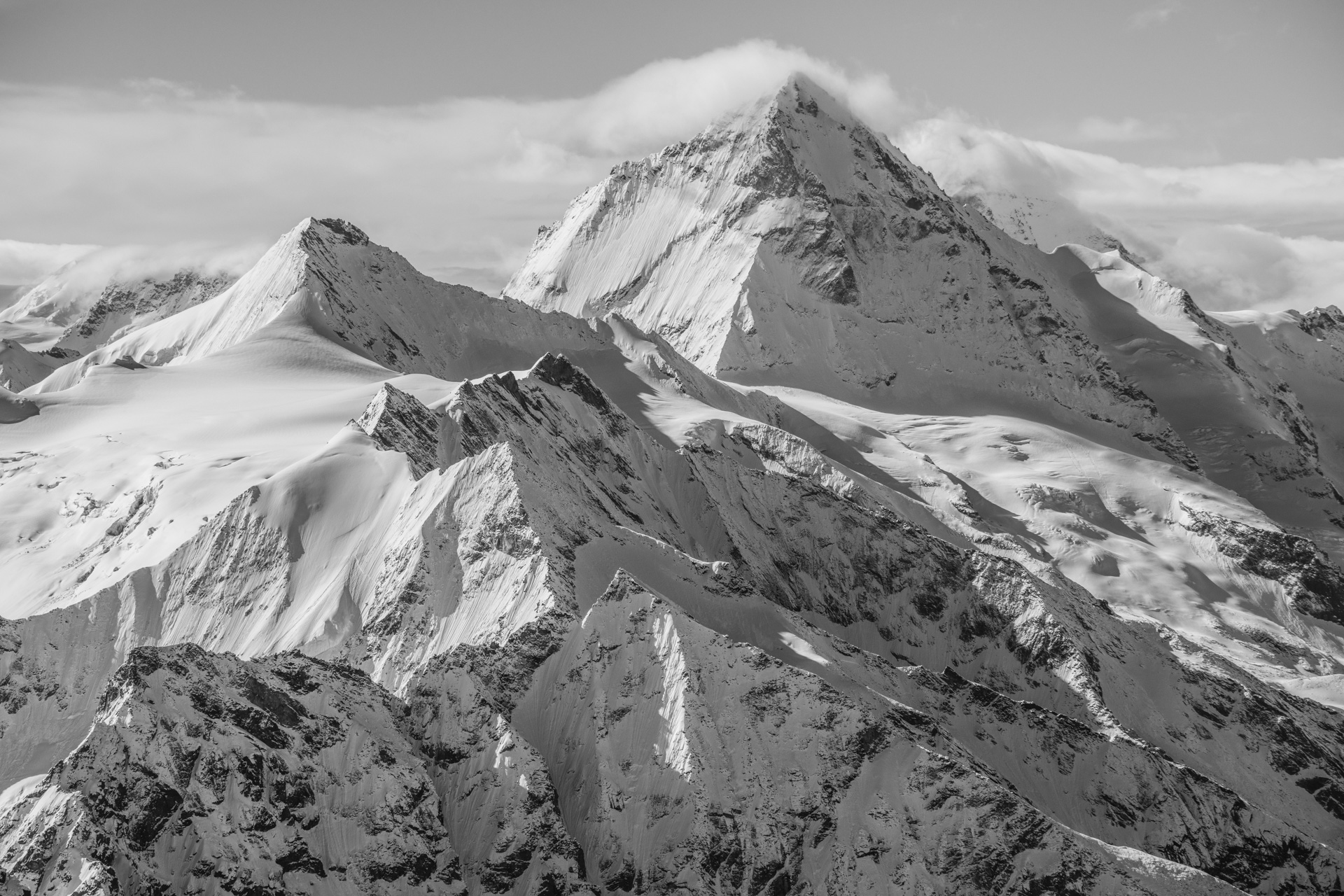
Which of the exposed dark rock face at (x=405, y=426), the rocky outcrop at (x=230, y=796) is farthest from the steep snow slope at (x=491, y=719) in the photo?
the exposed dark rock face at (x=405, y=426)

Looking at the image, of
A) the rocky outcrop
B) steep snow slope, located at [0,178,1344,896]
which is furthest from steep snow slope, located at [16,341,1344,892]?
the rocky outcrop

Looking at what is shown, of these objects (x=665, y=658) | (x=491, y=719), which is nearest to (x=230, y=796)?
(x=491, y=719)

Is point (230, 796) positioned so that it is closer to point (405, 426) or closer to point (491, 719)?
point (491, 719)

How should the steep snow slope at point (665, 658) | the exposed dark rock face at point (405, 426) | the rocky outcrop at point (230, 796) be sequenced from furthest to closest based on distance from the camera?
the exposed dark rock face at point (405, 426)
the steep snow slope at point (665, 658)
the rocky outcrop at point (230, 796)

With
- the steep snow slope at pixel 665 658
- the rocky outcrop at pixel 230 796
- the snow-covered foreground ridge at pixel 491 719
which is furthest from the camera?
the steep snow slope at pixel 665 658

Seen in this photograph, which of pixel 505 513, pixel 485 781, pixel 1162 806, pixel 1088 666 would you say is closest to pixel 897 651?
pixel 1088 666

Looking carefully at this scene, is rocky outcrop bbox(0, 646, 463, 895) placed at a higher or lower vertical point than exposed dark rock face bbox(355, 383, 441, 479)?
lower

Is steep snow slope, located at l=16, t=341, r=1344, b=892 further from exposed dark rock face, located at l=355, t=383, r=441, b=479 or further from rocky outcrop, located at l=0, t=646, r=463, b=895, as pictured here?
rocky outcrop, located at l=0, t=646, r=463, b=895

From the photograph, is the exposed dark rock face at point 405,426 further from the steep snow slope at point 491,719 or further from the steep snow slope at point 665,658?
the steep snow slope at point 491,719

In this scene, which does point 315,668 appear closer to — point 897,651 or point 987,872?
point 987,872

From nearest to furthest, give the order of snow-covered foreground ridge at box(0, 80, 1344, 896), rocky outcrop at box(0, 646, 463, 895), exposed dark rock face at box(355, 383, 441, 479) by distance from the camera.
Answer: rocky outcrop at box(0, 646, 463, 895) → snow-covered foreground ridge at box(0, 80, 1344, 896) → exposed dark rock face at box(355, 383, 441, 479)

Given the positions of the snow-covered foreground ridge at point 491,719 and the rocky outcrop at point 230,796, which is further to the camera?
the snow-covered foreground ridge at point 491,719
